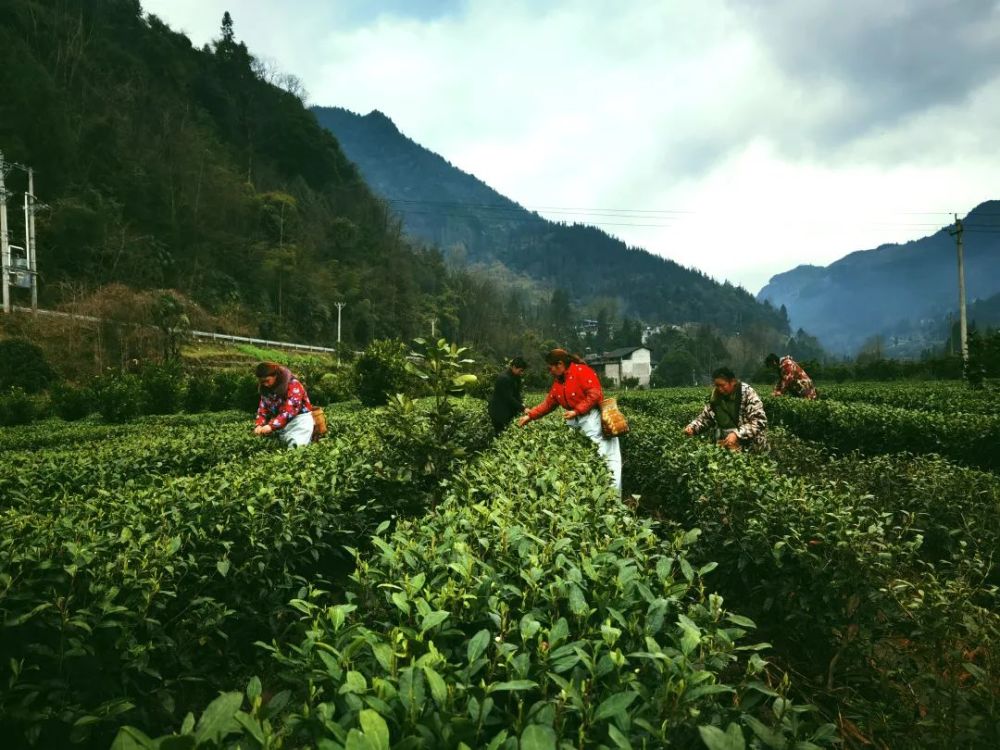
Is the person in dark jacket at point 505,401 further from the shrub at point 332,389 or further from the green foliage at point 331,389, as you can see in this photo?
the shrub at point 332,389

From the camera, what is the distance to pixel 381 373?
61.5 feet

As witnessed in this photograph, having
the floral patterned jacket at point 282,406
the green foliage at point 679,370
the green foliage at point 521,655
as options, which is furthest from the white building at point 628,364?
the green foliage at point 521,655

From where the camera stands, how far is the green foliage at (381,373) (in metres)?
18.4

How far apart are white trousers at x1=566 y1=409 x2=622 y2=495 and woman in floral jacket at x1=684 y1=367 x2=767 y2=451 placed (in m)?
1.06

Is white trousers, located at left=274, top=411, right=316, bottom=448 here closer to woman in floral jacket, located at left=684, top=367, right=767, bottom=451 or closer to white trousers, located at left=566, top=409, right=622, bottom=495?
white trousers, located at left=566, top=409, right=622, bottom=495

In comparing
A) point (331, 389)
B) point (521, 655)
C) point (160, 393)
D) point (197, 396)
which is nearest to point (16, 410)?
point (160, 393)

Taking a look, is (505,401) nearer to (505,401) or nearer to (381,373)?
(505,401)

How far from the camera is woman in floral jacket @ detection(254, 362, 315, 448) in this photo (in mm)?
7047

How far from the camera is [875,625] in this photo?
3178 mm

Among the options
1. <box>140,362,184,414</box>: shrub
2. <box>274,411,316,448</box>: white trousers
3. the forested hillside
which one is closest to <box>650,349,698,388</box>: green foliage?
the forested hillside

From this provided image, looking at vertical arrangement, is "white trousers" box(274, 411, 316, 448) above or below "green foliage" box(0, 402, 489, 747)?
above

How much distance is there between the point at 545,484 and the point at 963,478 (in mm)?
4380

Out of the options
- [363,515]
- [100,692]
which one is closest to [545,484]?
[363,515]

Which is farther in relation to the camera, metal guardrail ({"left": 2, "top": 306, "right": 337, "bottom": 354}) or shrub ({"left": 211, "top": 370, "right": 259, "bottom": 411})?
metal guardrail ({"left": 2, "top": 306, "right": 337, "bottom": 354})
